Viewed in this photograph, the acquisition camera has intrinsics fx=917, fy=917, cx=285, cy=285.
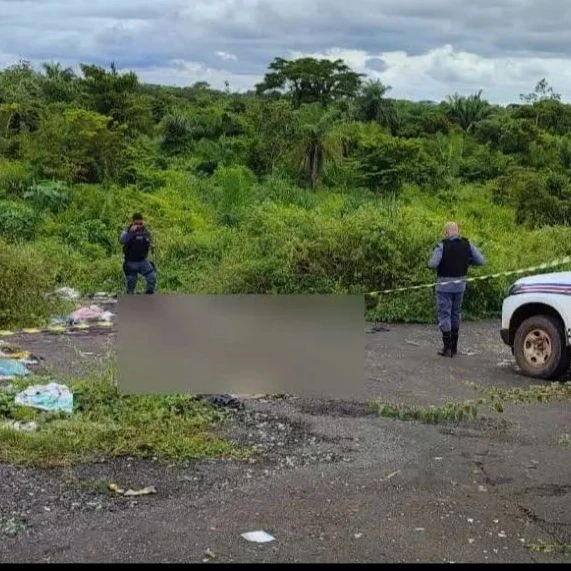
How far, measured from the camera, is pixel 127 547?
541 cm

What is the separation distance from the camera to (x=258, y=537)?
560cm

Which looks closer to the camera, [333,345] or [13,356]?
[333,345]

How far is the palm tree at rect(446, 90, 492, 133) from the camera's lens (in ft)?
144

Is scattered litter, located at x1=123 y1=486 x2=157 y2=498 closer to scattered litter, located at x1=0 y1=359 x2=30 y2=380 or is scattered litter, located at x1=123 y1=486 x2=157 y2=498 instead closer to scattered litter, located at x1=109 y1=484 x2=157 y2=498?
scattered litter, located at x1=109 y1=484 x2=157 y2=498

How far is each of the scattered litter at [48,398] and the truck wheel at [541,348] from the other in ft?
17.4

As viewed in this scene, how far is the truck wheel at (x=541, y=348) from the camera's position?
408 inches

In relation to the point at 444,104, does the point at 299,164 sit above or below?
below

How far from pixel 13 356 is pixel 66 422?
3.57 metres

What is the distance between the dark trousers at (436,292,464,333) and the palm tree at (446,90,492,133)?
32920 mm

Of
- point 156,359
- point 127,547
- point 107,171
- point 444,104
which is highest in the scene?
point 444,104

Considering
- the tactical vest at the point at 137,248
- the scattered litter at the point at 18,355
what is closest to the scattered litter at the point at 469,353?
the scattered litter at the point at 18,355

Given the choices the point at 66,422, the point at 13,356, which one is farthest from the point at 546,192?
the point at 66,422

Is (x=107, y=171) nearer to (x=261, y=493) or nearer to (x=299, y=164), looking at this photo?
(x=299, y=164)
